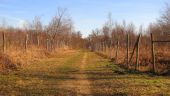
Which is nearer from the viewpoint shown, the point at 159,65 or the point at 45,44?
the point at 159,65

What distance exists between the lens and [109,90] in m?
12.8

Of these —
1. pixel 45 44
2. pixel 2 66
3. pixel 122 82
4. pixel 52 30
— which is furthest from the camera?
pixel 52 30

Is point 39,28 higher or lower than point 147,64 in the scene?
higher

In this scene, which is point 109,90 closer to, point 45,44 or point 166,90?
point 166,90

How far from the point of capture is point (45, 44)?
46.5 m

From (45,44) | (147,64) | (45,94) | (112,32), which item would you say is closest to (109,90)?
(45,94)

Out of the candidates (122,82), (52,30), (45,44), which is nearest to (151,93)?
(122,82)

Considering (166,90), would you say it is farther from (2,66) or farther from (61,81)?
(2,66)

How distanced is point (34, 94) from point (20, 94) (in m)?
0.45

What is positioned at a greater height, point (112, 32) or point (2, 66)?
point (112, 32)

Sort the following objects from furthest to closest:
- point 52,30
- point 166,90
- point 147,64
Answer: point 52,30 < point 147,64 < point 166,90

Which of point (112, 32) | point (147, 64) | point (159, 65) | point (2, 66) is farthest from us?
point (112, 32)

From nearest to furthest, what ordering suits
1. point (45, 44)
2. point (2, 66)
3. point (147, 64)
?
point (2, 66), point (147, 64), point (45, 44)

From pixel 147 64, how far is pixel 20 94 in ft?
44.0
